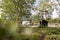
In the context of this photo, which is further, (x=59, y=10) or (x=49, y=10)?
(x=49, y=10)

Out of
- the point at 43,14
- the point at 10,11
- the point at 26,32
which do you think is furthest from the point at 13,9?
the point at 26,32

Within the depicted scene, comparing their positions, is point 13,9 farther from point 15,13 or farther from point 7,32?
point 7,32

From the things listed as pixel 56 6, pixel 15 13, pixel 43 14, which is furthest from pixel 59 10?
pixel 15 13

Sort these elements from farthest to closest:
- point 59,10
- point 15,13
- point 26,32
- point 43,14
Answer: point 43,14, point 15,13, point 59,10, point 26,32

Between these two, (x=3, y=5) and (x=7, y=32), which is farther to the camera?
(x=3, y=5)

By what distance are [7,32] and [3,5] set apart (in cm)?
1895

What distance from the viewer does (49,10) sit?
848 inches

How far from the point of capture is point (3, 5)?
2077cm

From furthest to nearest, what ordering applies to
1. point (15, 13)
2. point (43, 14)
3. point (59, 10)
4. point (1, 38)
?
point (43, 14) → point (15, 13) → point (59, 10) → point (1, 38)

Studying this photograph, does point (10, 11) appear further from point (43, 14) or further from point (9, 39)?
point (9, 39)

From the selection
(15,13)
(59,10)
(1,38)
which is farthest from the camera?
(15,13)

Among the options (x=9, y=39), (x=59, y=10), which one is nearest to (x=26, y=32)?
(x=9, y=39)

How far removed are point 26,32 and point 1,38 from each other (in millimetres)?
420

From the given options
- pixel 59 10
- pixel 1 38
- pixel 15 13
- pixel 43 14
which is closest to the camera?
pixel 1 38
